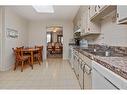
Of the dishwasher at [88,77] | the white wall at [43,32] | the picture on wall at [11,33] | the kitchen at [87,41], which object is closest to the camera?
the kitchen at [87,41]

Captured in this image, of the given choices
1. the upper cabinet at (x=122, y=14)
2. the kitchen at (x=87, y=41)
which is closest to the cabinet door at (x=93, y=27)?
the kitchen at (x=87, y=41)

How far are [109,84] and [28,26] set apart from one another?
857 cm

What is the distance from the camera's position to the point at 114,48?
2.80 m

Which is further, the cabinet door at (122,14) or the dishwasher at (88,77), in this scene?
the dishwasher at (88,77)

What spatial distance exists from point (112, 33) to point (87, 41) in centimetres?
253

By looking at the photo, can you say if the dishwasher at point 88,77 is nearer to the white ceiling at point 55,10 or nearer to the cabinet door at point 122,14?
the cabinet door at point 122,14

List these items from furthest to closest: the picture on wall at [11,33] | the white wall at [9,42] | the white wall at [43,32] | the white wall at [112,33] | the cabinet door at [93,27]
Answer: the white wall at [43,32] < the picture on wall at [11,33] < the white wall at [9,42] < the cabinet door at [93,27] < the white wall at [112,33]

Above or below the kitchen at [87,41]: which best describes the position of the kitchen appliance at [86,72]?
below

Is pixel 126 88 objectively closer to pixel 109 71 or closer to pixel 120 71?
pixel 120 71

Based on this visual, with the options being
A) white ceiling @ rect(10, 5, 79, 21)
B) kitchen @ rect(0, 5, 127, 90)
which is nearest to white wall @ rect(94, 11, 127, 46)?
kitchen @ rect(0, 5, 127, 90)

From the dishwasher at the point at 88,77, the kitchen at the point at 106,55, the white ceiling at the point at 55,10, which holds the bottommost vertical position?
the dishwasher at the point at 88,77

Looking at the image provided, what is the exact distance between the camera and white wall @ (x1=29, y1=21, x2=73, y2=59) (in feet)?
30.5

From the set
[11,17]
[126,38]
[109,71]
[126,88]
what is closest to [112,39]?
[126,38]

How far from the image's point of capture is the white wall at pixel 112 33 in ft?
8.30
